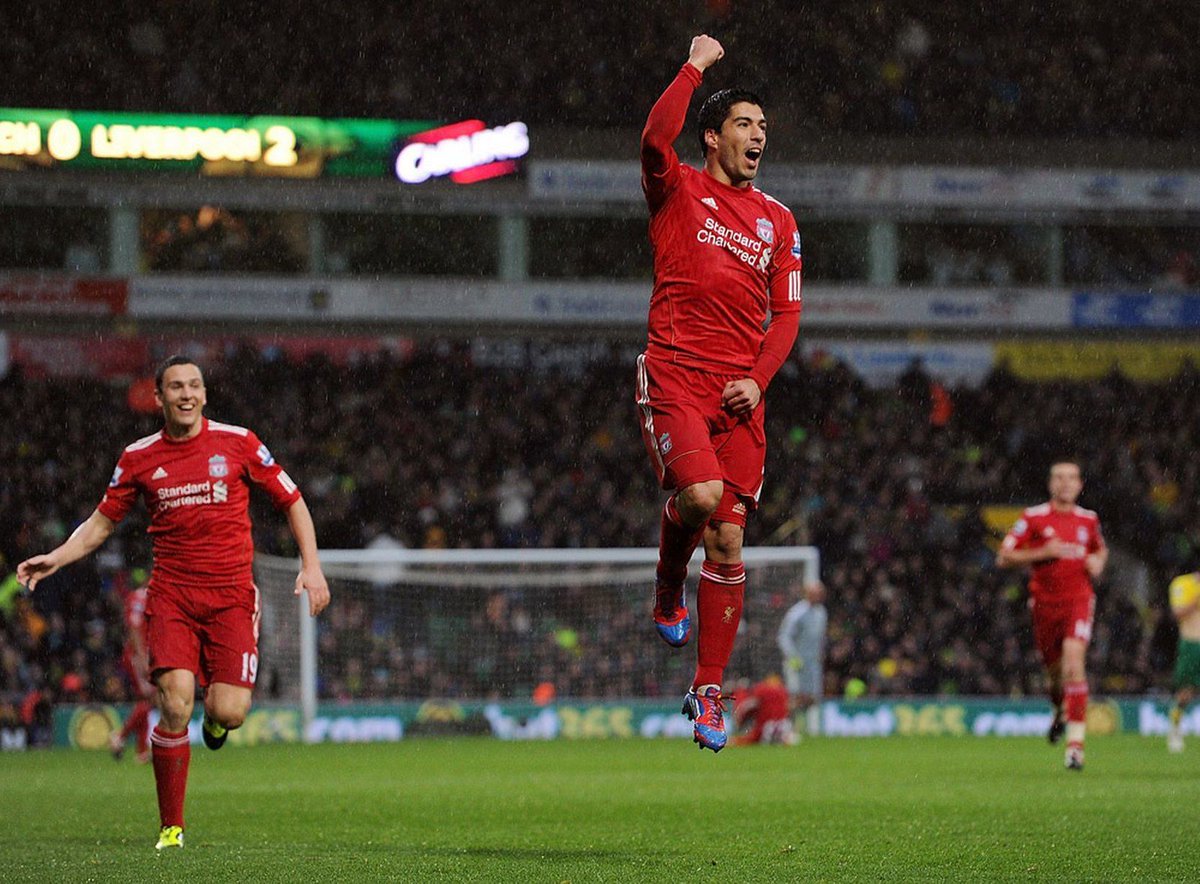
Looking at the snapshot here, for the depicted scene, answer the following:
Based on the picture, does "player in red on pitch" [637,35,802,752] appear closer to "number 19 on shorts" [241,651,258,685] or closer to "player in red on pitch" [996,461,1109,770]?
"number 19 on shorts" [241,651,258,685]

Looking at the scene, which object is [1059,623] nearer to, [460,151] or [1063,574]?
[1063,574]

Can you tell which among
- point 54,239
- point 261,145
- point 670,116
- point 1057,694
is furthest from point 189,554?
point 54,239

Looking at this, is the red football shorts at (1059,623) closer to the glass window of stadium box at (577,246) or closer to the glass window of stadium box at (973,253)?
the glass window of stadium box at (577,246)

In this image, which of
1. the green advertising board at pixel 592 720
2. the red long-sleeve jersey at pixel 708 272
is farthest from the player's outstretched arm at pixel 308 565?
the green advertising board at pixel 592 720

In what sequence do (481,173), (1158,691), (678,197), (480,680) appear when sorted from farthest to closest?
(481,173) < (1158,691) < (480,680) < (678,197)

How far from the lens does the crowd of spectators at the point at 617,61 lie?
30.4 meters


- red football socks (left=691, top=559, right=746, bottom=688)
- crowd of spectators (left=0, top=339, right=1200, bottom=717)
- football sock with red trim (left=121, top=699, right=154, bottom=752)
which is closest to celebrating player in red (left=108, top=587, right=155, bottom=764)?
football sock with red trim (left=121, top=699, right=154, bottom=752)

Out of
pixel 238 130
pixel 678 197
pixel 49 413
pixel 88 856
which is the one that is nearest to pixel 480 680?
pixel 49 413

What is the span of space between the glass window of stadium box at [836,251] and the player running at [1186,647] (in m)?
14.6

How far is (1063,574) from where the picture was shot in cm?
1498

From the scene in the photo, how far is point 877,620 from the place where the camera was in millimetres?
25984

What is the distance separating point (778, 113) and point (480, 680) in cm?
1347

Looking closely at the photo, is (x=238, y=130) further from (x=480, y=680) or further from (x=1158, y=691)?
(x=1158, y=691)

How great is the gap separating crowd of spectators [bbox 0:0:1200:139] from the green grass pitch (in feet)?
49.7
